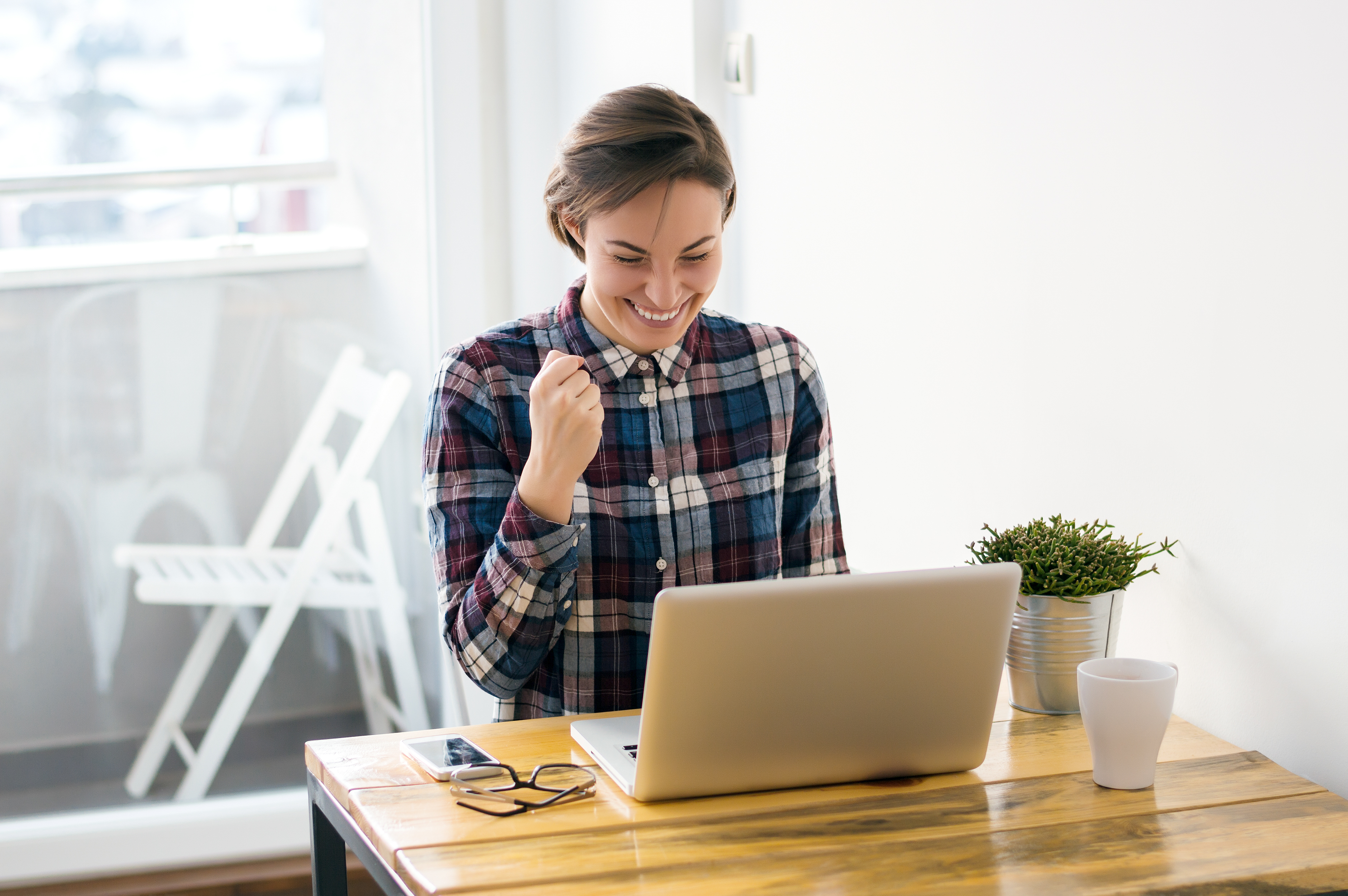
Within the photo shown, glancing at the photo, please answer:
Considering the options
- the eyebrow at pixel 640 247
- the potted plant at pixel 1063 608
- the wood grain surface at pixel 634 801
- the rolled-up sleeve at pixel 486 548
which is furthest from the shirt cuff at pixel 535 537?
the potted plant at pixel 1063 608

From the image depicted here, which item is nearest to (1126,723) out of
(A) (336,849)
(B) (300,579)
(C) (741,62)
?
(A) (336,849)

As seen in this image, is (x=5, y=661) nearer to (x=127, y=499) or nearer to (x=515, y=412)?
(x=127, y=499)

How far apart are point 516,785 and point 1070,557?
1.91 feet

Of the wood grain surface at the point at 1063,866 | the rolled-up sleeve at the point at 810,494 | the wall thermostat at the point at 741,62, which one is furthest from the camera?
the wall thermostat at the point at 741,62

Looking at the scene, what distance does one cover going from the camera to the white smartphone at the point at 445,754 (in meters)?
1.11

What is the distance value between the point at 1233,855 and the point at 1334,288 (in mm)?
498

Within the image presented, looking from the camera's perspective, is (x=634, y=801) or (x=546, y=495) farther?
(x=546, y=495)

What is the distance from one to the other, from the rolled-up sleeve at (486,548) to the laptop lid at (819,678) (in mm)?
263

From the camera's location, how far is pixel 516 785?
41.9 inches

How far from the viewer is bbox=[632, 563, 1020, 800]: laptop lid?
990mm

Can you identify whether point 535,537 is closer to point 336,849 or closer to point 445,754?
point 445,754

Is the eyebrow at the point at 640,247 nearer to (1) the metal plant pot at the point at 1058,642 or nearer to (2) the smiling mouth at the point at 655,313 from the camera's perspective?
(2) the smiling mouth at the point at 655,313

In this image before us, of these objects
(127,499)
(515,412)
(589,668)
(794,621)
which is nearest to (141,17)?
(127,499)

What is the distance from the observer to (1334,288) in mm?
1117
